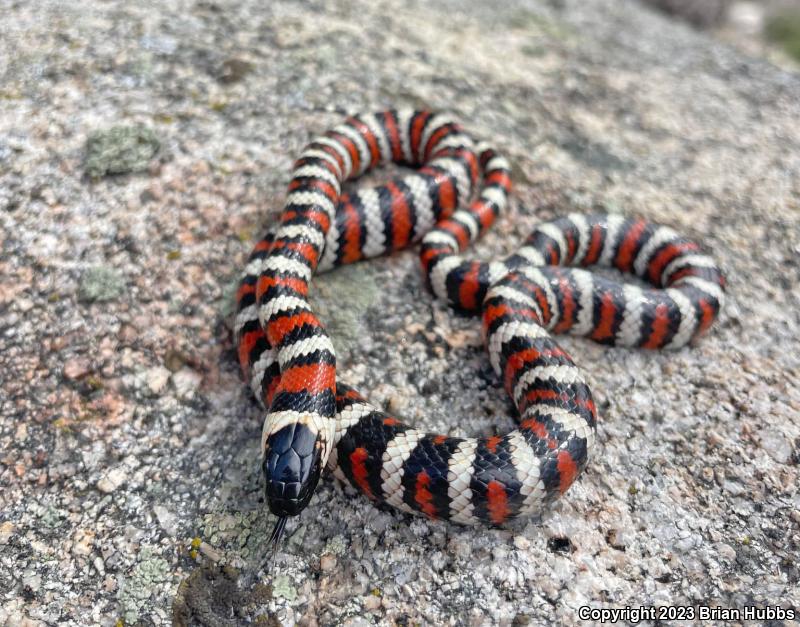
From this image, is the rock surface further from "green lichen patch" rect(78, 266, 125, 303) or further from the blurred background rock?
the blurred background rock

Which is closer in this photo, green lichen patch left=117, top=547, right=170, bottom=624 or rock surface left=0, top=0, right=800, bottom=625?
green lichen patch left=117, top=547, right=170, bottom=624

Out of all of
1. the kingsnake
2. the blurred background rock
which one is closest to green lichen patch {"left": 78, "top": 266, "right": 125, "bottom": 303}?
the kingsnake

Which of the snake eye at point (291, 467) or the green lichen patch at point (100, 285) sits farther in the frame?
the green lichen patch at point (100, 285)

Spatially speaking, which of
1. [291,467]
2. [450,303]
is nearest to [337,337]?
[450,303]

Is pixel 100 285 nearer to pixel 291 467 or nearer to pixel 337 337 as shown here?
pixel 337 337

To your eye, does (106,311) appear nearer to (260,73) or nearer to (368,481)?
(368,481)

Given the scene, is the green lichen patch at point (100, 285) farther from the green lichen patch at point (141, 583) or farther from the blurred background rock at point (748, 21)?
the blurred background rock at point (748, 21)

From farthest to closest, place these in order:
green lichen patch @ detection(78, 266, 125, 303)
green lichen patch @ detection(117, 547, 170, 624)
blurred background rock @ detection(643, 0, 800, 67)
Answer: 1. blurred background rock @ detection(643, 0, 800, 67)
2. green lichen patch @ detection(78, 266, 125, 303)
3. green lichen patch @ detection(117, 547, 170, 624)

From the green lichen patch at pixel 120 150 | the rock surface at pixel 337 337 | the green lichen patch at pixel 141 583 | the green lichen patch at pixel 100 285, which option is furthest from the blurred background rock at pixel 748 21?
the green lichen patch at pixel 141 583
